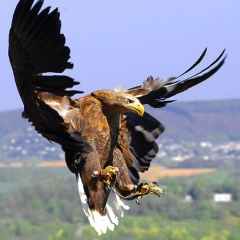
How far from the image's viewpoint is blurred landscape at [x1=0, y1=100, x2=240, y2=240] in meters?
31.5

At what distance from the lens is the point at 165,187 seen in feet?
160

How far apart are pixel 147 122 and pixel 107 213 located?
0.63m

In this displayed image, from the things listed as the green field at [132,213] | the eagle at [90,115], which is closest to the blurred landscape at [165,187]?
the green field at [132,213]

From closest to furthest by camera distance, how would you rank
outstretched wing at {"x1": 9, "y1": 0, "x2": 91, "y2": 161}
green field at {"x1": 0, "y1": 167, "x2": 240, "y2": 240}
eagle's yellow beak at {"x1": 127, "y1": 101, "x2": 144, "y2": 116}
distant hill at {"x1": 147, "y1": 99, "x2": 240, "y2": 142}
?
outstretched wing at {"x1": 9, "y1": 0, "x2": 91, "y2": 161}
eagle's yellow beak at {"x1": 127, "y1": 101, "x2": 144, "y2": 116}
green field at {"x1": 0, "y1": 167, "x2": 240, "y2": 240}
distant hill at {"x1": 147, "y1": 99, "x2": 240, "y2": 142}

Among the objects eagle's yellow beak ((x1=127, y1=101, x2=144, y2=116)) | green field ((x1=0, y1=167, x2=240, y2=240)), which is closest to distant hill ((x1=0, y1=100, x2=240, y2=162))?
green field ((x1=0, y1=167, x2=240, y2=240))

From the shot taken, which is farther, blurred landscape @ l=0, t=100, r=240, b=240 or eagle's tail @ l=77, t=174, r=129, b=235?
blurred landscape @ l=0, t=100, r=240, b=240

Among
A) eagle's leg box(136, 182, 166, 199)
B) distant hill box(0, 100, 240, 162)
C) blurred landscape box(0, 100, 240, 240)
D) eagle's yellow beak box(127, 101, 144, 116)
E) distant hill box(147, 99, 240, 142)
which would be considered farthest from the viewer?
distant hill box(147, 99, 240, 142)

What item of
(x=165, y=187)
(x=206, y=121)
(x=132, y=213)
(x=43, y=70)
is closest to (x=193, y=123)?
(x=206, y=121)

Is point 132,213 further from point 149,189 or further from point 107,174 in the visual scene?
point 107,174

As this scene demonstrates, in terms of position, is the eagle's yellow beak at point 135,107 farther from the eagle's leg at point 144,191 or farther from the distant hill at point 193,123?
the distant hill at point 193,123

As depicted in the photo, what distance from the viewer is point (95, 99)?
6121mm

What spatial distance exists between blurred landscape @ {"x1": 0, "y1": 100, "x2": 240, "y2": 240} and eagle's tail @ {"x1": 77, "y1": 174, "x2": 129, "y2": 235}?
72 centimetres

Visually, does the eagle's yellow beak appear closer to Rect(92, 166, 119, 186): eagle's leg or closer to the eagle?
the eagle

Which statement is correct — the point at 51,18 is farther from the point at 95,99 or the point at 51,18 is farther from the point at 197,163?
the point at 197,163
